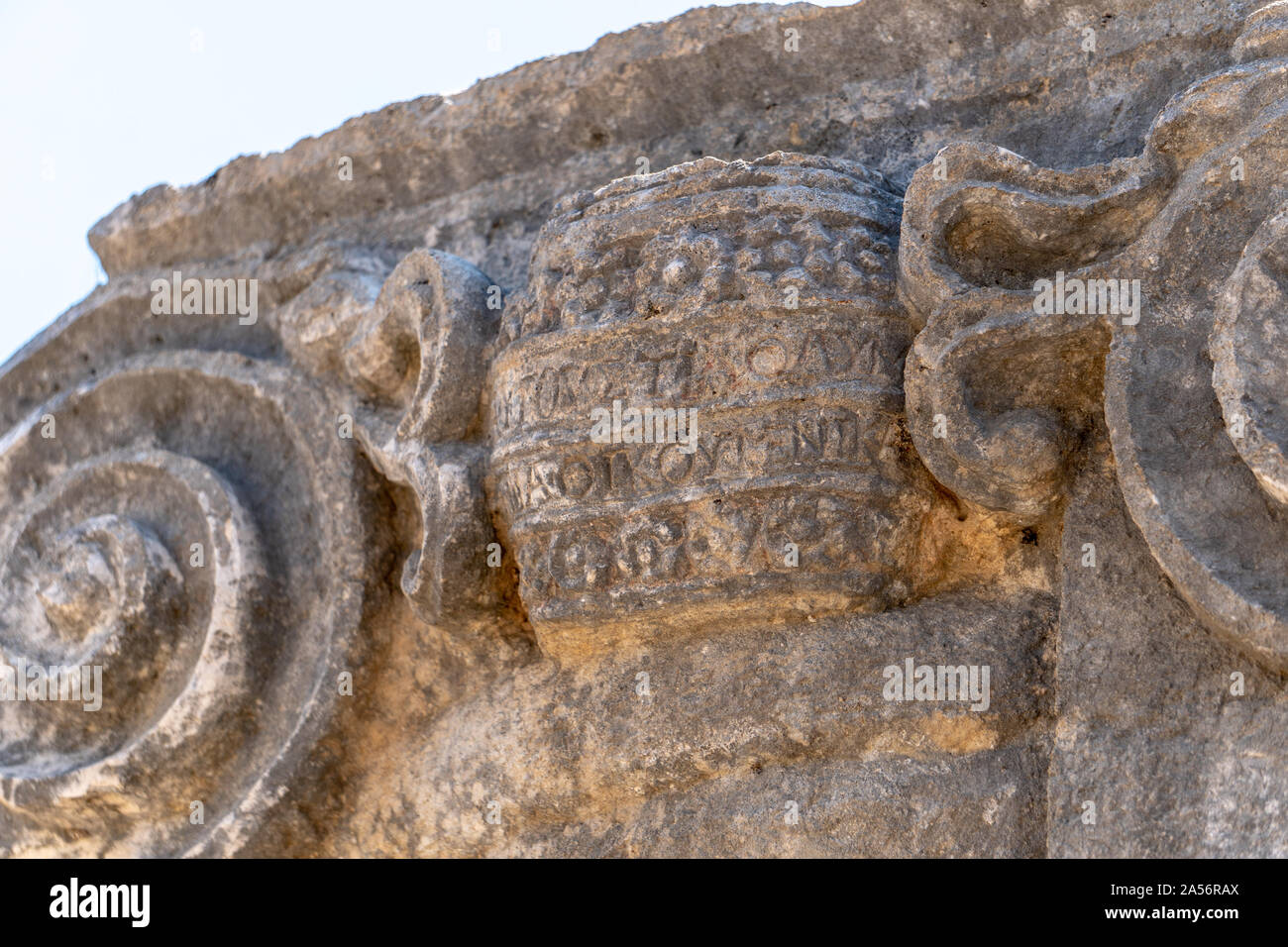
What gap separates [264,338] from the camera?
3.17 meters

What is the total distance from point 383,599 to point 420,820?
0.40 metres

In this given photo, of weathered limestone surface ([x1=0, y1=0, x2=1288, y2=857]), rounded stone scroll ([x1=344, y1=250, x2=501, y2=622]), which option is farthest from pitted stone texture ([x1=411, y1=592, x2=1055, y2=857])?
rounded stone scroll ([x1=344, y1=250, x2=501, y2=622])

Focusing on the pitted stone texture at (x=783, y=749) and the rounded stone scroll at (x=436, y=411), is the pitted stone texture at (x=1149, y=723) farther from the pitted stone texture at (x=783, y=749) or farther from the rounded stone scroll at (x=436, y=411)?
the rounded stone scroll at (x=436, y=411)

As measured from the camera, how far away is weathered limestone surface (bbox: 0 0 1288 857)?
210 centimetres

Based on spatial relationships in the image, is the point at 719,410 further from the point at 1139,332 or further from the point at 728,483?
the point at 1139,332

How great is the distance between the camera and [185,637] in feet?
9.41

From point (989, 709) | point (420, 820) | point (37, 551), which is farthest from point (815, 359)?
point (37, 551)

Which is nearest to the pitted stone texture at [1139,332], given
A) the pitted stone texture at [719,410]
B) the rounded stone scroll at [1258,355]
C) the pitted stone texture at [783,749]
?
the rounded stone scroll at [1258,355]

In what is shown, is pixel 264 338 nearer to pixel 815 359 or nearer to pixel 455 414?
pixel 455 414

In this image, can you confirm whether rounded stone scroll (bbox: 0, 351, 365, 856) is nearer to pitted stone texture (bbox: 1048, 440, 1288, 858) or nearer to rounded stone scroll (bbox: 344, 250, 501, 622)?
rounded stone scroll (bbox: 344, 250, 501, 622)

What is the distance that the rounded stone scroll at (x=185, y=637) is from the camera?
2773 mm

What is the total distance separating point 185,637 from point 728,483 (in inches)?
44.8

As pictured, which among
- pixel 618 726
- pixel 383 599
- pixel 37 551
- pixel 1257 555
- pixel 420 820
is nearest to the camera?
pixel 1257 555

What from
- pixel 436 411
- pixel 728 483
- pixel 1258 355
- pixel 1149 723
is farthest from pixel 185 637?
pixel 1258 355
